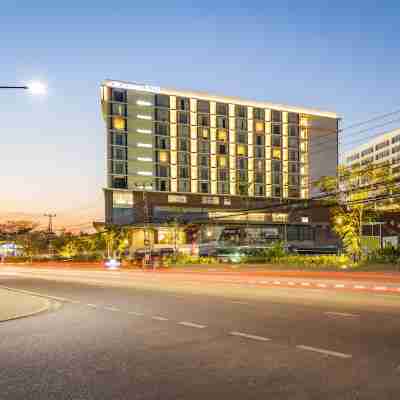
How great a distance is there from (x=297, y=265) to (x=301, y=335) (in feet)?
90.3

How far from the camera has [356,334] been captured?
9.86m

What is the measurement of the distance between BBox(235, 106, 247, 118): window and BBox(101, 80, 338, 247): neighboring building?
228mm

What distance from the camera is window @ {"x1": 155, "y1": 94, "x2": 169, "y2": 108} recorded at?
107 meters

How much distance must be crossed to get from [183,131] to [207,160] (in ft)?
27.5

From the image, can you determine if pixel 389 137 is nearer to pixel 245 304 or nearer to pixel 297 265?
pixel 297 265

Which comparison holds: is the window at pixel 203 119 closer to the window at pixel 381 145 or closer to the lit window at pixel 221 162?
the lit window at pixel 221 162

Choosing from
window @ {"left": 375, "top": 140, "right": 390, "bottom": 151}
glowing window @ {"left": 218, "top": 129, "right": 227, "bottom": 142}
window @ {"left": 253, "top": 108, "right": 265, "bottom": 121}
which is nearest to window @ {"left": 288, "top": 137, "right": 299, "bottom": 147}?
window @ {"left": 253, "top": 108, "right": 265, "bottom": 121}

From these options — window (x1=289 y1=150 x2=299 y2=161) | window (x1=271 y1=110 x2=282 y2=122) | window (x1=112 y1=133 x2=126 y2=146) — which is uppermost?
window (x1=271 y1=110 x2=282 y2=122)

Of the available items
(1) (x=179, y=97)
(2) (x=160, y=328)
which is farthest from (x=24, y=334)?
(1) (x=179, y=97)

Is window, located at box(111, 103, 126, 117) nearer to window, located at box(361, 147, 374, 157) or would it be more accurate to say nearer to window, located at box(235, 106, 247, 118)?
window, located at box(235, 106, 247, 118)

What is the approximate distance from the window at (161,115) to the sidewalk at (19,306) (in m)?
89.7

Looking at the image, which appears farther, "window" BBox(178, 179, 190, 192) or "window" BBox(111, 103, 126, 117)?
"window" BBox(178, 179, 190, 192)

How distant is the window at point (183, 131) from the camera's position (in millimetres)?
108900

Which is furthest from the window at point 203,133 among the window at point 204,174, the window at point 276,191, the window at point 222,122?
the window at point 276,191
